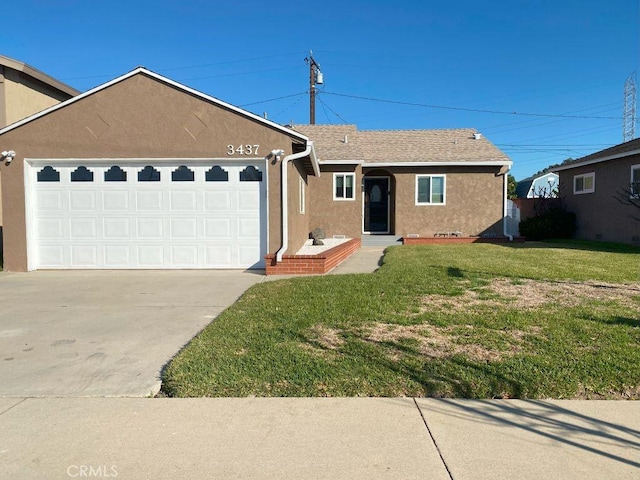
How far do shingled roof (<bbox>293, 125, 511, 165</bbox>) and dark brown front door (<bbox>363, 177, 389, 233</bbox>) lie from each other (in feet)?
4.34

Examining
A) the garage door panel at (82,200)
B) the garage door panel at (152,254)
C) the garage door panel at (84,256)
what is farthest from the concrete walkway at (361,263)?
the garage door panel at (82,200)

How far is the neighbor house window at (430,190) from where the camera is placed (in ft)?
59.0

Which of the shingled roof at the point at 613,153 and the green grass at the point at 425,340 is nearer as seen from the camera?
the green grass at the point at 425,340

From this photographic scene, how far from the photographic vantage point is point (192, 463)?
2.88 m

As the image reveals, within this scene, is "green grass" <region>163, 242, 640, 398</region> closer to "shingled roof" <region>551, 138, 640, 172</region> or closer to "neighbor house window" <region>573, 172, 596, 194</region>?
"shingled roof" <region>551, 138, 640, 172</region>

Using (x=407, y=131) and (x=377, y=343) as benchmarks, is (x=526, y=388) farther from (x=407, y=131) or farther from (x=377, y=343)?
(x=407, y=131)

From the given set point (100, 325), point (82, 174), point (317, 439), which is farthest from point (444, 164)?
point (317, 439)

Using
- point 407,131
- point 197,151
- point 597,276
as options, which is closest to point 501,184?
point 407,131

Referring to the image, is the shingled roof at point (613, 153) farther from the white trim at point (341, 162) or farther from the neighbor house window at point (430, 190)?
the white trim at point (341, 162)

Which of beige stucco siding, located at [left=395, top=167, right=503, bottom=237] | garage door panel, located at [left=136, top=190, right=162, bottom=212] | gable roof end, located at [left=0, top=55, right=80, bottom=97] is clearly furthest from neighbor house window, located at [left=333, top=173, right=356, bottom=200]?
gable roof end, located at [left=0, top=55, right=80, bottom=97]

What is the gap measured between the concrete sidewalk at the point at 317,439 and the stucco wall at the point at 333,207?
13.8 metres

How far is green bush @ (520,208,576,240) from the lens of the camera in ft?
60.2

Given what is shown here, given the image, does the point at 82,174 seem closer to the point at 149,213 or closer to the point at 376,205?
the point at 149,213

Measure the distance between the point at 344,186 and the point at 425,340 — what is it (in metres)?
12.8
